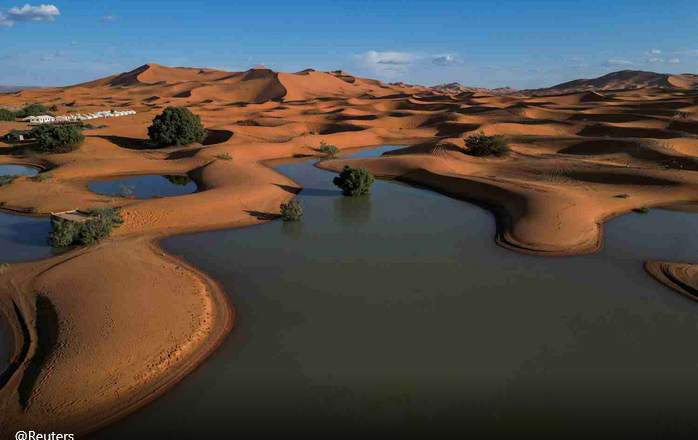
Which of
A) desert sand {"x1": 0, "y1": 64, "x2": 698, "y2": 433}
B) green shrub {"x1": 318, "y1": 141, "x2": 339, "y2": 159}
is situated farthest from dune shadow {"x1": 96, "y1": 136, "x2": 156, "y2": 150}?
green shrub {"x1": 318, "y1": 141, "x2": 339, "y2": 159}

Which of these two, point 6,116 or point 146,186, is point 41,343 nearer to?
point 146,186

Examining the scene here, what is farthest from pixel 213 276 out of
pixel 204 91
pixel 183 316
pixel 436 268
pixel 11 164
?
pixel 204 91

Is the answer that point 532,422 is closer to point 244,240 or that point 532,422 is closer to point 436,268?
point 436,268

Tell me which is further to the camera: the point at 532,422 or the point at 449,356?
the point at 449,356

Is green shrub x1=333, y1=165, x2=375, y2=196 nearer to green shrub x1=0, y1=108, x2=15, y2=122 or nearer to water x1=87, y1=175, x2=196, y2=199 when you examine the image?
water x1=87, y1=175, x2=196, y2=199

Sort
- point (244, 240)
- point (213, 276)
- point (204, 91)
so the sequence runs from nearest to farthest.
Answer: point (213, 276) → point (244, 240) → point (204, 91)

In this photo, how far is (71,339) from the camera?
967 cm

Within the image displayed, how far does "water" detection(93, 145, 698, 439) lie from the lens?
8258mm

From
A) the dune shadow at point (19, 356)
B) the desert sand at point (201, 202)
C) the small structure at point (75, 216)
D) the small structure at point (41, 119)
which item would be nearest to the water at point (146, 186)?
the desert sand at point (201, 202)

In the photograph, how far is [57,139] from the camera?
32844 millimetres

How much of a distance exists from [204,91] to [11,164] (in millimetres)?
60339

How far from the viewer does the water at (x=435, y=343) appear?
8258mm

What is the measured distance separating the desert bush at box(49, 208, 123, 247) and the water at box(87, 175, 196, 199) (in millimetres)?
6984

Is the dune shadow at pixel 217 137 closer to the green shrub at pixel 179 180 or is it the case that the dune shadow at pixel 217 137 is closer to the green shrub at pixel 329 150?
the green shrub at pixel 329 150
